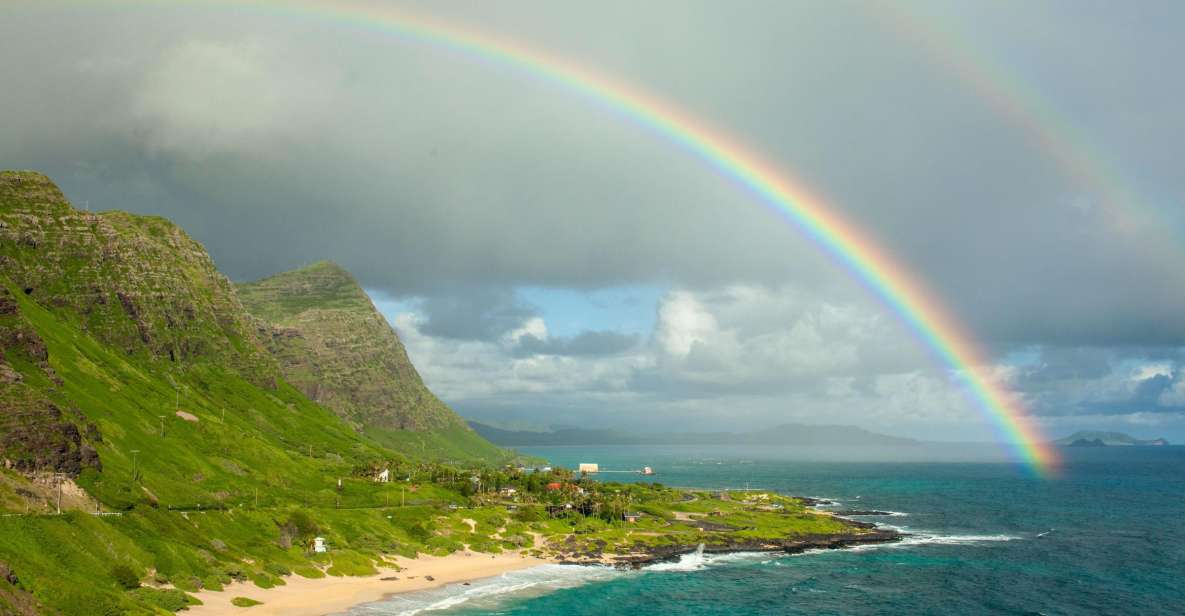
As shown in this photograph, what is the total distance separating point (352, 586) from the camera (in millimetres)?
131625

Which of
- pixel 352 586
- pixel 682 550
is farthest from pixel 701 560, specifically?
pixel 352 586

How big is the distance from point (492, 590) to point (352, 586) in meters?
24.2

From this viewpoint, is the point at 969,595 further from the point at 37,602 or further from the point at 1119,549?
the point at 37,602

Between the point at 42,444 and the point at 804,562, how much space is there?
154 meters

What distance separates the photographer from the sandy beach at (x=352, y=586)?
108250mm

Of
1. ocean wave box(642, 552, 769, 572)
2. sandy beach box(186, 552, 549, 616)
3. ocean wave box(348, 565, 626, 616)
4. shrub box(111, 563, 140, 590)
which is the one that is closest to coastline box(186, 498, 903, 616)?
sandy beach box(186, 552, 549, 616)

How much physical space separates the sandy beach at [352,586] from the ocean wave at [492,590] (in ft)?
10.8

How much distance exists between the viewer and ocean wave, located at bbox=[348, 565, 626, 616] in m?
119

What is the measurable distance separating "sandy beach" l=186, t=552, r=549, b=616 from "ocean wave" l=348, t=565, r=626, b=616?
329cm

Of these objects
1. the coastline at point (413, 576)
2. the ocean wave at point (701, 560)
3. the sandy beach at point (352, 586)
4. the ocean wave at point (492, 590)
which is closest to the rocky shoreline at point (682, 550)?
the coastline at point (413, 576)

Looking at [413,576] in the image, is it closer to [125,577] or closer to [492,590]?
[492,590]

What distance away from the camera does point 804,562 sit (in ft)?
573

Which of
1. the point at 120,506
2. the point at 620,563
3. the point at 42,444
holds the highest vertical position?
the point at 42,444

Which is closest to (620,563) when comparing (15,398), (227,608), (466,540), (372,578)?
(466,540)
